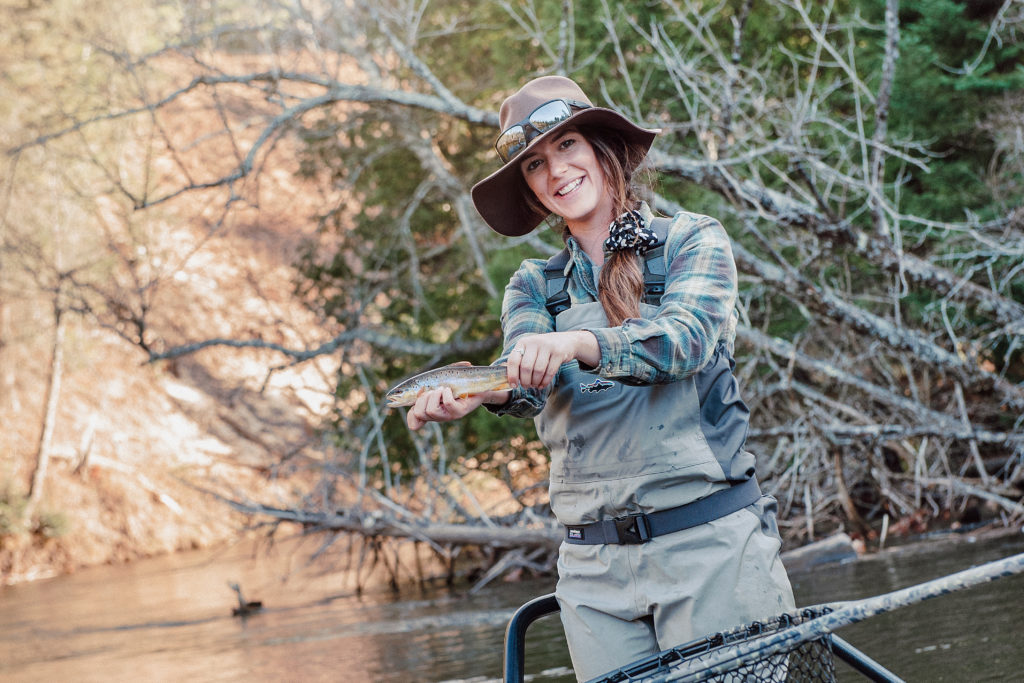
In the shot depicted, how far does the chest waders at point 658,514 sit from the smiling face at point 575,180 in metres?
0.25

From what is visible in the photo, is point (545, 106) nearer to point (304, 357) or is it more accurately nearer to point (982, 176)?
point (982, 176)

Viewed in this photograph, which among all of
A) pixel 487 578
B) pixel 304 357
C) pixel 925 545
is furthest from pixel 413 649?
pixel 304 357

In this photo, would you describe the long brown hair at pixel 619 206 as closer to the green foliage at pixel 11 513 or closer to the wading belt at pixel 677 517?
the wading belt at pixel 677 517

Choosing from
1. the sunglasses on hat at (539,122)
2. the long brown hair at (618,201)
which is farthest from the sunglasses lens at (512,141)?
the long brown hair at (618,201)

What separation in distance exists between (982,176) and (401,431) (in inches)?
305

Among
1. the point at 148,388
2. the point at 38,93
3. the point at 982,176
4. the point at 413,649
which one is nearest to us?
the point at 413,649

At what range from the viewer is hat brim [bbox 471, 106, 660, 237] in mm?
2781

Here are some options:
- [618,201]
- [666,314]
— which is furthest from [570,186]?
[666,314]

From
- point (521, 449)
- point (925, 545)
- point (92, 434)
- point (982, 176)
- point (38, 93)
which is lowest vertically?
point (925, 545)

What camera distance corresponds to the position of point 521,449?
13609 millimetres

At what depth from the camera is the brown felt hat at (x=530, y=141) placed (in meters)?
2.80

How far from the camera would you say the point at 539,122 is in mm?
2816

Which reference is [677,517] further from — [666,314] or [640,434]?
[666,314]

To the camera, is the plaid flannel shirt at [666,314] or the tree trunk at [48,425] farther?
the tree trunk at [48,425]
